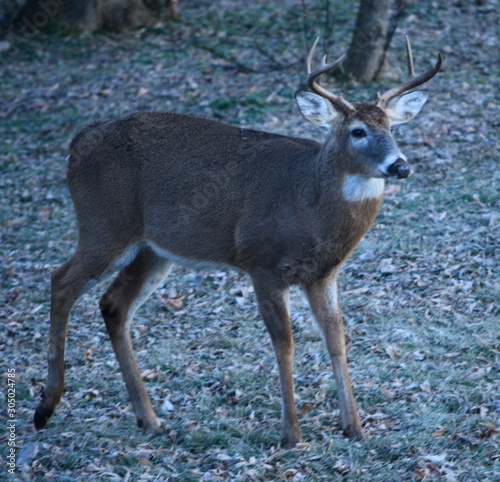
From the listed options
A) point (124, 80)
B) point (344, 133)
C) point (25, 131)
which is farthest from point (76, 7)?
point (344, 133)

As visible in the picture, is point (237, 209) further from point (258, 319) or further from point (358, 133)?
point (258, 319)

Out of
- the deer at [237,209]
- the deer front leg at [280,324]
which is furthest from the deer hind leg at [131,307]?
the deer front leg at [280,324]

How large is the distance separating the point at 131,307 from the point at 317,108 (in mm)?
1919

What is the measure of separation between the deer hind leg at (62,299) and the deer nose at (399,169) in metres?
2.04

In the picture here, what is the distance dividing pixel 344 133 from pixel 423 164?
4.23 meters

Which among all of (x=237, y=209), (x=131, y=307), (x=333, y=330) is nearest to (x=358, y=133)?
(x=237, y=209)

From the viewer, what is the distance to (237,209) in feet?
19.4

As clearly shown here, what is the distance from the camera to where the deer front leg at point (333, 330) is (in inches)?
221

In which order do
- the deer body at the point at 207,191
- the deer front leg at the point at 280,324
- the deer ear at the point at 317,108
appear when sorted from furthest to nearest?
the deer ear at the point at 317,108, the deer body at the point at 207,191, the deer front leg at the point at 280,324

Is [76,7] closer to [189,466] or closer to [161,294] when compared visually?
[161,294]

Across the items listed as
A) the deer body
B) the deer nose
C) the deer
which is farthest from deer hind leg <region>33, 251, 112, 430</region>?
the deer nose

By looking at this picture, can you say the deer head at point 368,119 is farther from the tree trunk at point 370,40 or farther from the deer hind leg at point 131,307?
the tree trunk at point 370,40

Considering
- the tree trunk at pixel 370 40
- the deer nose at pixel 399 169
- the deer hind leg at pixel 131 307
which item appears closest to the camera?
the deer nose at pixel 399 169

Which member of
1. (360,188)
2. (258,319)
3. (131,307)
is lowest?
(258,319)
